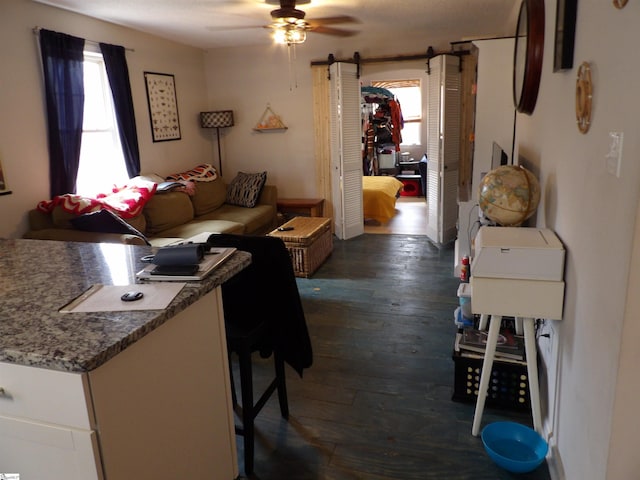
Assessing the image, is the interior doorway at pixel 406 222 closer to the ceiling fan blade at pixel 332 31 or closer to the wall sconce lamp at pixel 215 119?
the wall sconce lamp at pixel 215 119

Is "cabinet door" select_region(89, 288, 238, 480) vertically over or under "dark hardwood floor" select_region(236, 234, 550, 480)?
over

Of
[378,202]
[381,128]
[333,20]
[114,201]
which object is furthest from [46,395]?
[381,128]

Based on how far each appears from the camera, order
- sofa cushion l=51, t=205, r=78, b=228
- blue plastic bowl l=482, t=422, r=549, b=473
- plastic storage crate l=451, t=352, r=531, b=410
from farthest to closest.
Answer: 1. sofa cushion l=51, t=205, r=78, b=228
2. plastic storage crate l=451, t=352, r=531, b=410
3. blue plastic bowl l=482, t=422, r=549, b=473

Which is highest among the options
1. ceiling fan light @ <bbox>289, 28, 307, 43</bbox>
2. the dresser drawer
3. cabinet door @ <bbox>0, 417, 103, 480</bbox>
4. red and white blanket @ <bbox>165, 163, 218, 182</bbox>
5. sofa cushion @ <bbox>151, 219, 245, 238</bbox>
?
ceiling fan light @ <bbox>289, 28, 307, 43</bbox>

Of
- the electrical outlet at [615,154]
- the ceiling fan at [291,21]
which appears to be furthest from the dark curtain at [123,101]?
the electrical outlet at [615,154]

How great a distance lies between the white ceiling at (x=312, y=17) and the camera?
3787mm

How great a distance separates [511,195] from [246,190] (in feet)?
12.6

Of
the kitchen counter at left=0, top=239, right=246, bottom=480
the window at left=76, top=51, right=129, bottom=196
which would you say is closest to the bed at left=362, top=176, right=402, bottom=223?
the window at left=76, top=51, right=129, bottom=196

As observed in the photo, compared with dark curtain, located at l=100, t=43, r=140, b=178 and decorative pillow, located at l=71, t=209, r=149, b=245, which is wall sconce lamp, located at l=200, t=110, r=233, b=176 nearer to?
dark curtain, located at l=100, t=43, r=140, b=178

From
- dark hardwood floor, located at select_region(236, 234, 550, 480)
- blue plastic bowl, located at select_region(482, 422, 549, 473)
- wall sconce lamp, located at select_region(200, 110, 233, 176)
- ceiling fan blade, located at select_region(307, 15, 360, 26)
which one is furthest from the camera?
wall sconce lamp, located at select_region(200, 110, 233, 176)

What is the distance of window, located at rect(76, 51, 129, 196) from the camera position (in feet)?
13.8

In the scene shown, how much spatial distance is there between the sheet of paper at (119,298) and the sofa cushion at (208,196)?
363cm

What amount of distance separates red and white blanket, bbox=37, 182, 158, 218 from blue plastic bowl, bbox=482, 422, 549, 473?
3.11m

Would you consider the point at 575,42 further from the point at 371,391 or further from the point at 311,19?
the point at 311,19
